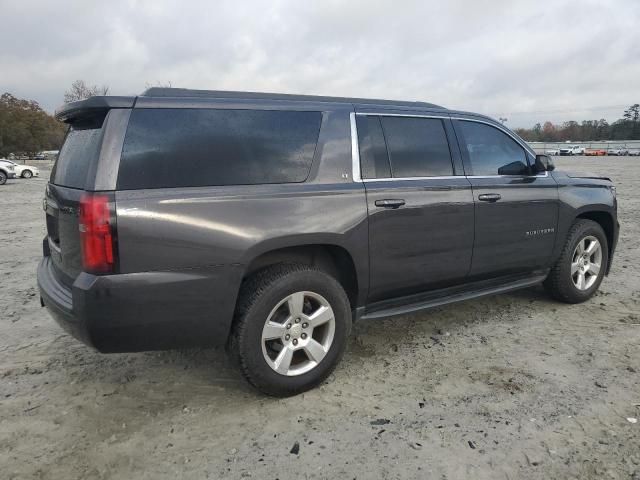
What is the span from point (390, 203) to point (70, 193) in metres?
2.00

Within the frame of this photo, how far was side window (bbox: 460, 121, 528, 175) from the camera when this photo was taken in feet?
13.6

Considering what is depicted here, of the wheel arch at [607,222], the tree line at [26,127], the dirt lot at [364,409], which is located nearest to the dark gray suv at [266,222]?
the dirt lot at [364,409]

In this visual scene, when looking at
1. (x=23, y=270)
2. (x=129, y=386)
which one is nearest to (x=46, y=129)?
(x=23, y=270)

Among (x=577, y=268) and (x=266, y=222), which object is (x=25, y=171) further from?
(x=577, y=268)

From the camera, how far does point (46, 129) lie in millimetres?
66938

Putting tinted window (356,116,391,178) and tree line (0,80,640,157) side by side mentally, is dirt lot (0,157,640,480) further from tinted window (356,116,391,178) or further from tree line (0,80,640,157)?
tree line (0,80,640,157)

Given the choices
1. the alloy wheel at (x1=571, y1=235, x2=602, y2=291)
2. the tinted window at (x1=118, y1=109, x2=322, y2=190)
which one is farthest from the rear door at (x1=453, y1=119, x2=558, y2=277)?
the tinted window at (x1=118, y1=109, x2=322, y2=190)

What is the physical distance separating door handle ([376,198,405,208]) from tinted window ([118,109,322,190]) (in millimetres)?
564

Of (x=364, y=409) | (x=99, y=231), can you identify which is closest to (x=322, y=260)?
(x=364, y=409)

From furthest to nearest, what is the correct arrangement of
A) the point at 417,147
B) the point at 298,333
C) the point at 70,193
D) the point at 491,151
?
the point at 491,151, the point at 417,147, the point at 298,333, the point at 70,193

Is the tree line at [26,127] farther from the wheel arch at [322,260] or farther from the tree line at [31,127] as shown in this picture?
the wheel arch at [322,260]

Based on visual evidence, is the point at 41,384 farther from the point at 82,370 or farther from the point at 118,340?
the point at 118,340

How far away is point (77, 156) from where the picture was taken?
3.02 metres

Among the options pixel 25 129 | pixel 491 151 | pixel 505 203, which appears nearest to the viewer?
pixel 505 203
